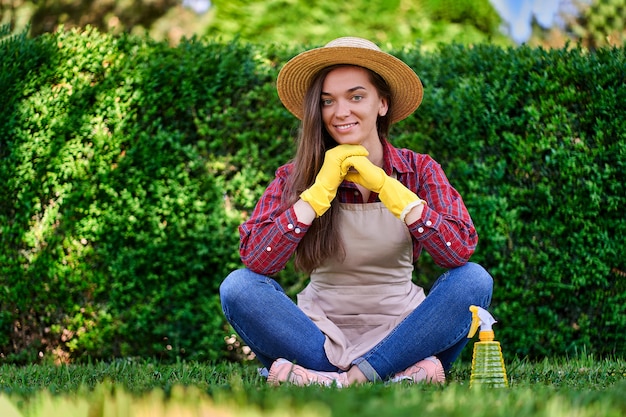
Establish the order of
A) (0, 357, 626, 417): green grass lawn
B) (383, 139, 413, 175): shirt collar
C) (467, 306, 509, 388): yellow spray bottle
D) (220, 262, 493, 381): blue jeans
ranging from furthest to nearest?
1. (383, 139, 413, 175): shirt collar
2. (220, 262, 493, 381): blue jeans
3. (467, 306, 509, 388): yellow spray bottle
4. (0, 357, 626, 417): green grass lawn

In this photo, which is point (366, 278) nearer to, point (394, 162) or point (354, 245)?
point (354, 245)

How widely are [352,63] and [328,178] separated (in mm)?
582

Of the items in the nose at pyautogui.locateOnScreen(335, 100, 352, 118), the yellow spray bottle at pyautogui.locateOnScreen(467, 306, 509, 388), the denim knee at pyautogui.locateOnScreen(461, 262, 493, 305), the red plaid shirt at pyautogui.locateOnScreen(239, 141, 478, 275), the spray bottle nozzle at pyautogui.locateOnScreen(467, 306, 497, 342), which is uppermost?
the nose at pyautogui.locateOnScreen(335, 100, 352, 118)

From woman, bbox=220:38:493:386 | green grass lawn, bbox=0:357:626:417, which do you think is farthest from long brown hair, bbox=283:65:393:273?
green grass lawn, bbox=0:357:626:417

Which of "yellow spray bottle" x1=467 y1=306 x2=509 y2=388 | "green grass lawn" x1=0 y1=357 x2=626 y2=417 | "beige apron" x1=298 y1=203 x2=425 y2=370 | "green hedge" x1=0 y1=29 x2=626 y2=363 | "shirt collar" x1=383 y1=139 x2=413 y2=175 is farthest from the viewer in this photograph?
"green hedge" x1=0 y1=29 x2=626 y2=363

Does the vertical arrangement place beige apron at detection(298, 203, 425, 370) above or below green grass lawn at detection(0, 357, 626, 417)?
above

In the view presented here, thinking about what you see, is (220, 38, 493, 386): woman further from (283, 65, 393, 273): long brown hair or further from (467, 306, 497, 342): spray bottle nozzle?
(467, 306, 497, 342): spray bottle nozzle

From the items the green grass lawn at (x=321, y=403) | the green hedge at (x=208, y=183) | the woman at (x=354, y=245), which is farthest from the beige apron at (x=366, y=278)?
the green hedge at (x=208, y=183)

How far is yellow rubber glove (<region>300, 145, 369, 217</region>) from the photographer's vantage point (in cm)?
291

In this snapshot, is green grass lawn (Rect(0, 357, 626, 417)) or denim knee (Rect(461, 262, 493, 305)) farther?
denim knee (Rect(461, 262, 493, 305))

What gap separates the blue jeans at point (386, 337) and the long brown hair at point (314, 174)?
24 centimetres

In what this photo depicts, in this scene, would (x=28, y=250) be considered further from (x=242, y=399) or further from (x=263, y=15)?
(x=263, y=15)

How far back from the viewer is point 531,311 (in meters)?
4.17

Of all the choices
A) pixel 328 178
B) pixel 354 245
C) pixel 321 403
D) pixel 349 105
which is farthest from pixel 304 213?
pixel 321 403
